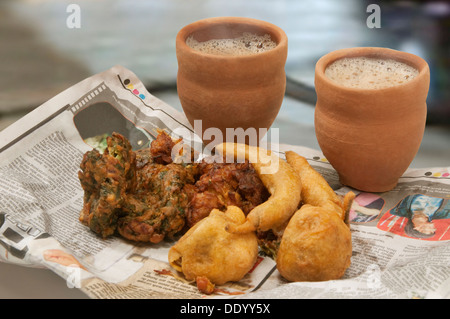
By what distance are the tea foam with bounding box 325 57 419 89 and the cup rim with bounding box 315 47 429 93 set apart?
0.4 inches

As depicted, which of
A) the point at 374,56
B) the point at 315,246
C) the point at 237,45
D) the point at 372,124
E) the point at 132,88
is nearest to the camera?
the point at 315,246

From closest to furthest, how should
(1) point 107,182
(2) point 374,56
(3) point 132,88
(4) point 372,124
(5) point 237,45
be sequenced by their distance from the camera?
1. (1) point 107,182
2. (4) point 372,124
3. (2) point 374,56
4. (5) point 237,45
5. (3) point 132,88

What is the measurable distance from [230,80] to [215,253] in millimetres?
527

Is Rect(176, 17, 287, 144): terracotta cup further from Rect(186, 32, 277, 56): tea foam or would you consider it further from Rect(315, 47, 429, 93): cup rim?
Rect(315, 47, 429, 93): cup rim

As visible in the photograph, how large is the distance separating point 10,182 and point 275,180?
27.2 inches

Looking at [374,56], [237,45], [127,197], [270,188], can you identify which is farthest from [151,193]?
[374,56]

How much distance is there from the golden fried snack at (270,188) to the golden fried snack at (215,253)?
3cm

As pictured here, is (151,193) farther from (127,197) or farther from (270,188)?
(270,188)

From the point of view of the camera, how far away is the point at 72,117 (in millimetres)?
1712

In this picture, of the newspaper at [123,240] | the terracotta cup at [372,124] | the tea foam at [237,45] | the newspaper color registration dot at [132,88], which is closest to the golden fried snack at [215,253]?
the newspaper at [123,240]

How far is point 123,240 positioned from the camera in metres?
1.31

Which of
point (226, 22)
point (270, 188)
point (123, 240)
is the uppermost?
point (226, 22)

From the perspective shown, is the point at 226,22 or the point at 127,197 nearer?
the point at 127,197

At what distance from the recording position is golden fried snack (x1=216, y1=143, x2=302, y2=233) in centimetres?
118
